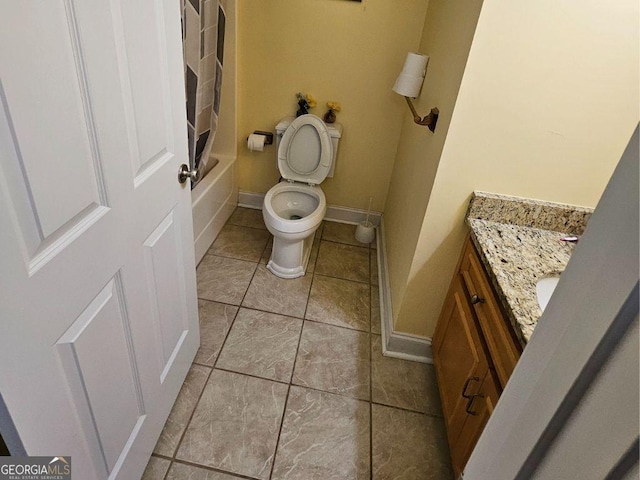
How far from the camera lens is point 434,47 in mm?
1811

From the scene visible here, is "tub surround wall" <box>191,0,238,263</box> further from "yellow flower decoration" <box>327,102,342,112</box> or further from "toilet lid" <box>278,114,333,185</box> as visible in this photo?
"yellow flower decoration" <box>327,102,342,112</box>

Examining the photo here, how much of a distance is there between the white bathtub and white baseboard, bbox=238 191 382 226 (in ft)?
0.27

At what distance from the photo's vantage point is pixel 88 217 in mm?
811

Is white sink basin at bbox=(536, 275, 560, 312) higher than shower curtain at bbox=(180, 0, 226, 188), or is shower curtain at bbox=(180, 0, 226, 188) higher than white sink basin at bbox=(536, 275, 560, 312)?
shower curtain at bbox=(180, 0, 226, 188)

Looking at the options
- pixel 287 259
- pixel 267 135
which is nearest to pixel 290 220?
pixel 287 259

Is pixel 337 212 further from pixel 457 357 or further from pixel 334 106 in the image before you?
pixel 457 357

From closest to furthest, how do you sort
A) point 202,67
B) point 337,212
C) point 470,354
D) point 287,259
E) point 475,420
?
point 475,420 < point 470,354 < point 202,67 < point 287,259 < point 337,212

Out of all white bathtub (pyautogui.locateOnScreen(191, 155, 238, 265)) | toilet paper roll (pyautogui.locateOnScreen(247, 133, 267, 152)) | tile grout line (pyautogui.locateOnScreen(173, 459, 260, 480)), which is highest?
toilet paper roll (pyautogui.locateOnScreen(247, 133, 267, 152))

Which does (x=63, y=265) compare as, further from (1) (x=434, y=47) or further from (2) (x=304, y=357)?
(1) (x=434, y=47)

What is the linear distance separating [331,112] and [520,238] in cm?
155

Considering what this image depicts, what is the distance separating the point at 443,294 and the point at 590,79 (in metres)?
0.94

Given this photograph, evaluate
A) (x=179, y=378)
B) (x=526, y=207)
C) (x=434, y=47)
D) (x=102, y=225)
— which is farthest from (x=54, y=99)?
(x=434, y=47)

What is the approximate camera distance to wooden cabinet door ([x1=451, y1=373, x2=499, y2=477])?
111cm

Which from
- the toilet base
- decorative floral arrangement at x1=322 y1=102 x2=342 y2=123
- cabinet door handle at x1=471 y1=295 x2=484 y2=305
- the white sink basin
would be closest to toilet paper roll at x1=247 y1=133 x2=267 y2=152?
decorative floral arrangement at x1=322 y1=102 x2=342 y2=123
